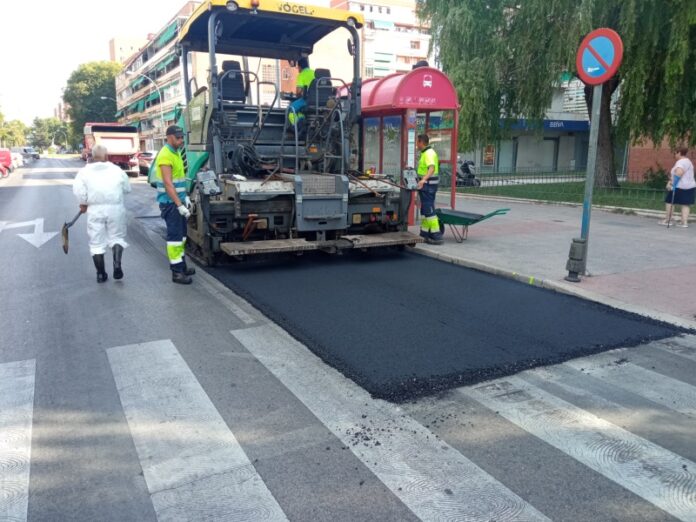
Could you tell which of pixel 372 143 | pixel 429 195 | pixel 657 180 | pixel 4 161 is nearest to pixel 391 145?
pixel 372 143

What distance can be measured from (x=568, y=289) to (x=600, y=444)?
363 cm

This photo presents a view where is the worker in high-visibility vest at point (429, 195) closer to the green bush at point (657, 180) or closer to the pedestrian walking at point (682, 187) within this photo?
the pedestrian walking at point (682, 187)

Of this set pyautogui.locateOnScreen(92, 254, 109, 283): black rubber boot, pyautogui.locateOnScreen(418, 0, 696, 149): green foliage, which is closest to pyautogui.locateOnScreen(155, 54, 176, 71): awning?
pyautogui.locateOnScreen(418, 0, 696, 149): green foliage

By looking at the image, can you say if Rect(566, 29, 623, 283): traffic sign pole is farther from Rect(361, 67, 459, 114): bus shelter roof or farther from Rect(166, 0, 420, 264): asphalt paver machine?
Rect(361, 67, 459, 114): bus shelter roof

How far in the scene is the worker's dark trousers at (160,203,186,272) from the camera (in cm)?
735

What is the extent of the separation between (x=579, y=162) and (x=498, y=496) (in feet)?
141

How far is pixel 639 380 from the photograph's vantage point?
14.4 ft

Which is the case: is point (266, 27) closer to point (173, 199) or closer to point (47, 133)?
point (173, 199)

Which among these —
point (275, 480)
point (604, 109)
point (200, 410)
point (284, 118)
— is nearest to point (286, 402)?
point (200, 410)

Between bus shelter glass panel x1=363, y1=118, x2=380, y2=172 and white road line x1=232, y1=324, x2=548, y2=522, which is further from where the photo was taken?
bus shelter glass panel x1=363, y1=118, x2=380, y2=172

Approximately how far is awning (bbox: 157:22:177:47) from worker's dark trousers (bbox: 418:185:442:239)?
174ft

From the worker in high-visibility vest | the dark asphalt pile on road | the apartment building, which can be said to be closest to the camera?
the dark asphalt pile on road

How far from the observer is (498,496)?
2928 mm

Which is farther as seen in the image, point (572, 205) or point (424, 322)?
point (572, 205)
